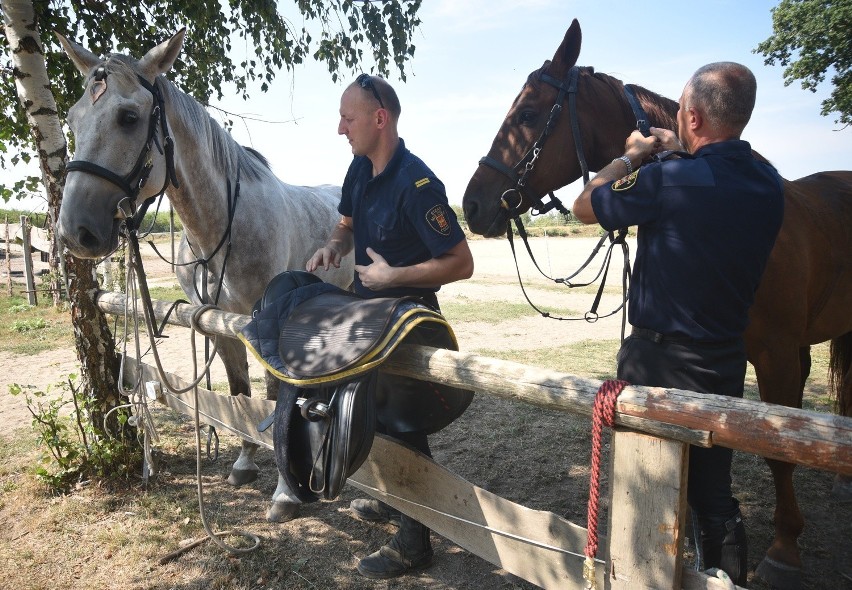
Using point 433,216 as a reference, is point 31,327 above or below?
below

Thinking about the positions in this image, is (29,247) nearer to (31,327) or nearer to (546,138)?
(31,327)

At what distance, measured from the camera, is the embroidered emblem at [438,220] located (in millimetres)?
2152

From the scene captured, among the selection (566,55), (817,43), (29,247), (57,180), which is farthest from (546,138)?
(817,43)

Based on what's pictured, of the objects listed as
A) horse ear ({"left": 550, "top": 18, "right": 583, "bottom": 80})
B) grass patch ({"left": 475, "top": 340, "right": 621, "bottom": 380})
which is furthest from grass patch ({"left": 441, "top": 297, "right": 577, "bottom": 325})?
horse ear ({"left": 550, "top": 18, "right": 583, "bottom": 80})

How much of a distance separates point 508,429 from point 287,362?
10.1 ft

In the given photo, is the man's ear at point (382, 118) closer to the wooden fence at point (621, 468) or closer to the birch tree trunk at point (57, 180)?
the wooden fence at point (621, 468)

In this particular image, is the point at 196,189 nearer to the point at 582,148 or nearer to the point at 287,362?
the point at 287,362

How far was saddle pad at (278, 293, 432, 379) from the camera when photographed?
1.80m

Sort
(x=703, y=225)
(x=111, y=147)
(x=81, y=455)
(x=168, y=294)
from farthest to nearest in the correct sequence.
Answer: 1. (x=168, y=294)
2. (x=81, y=455)
3. (x=111, y=147)
4. (x=703, y=225)

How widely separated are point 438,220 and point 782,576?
230cm

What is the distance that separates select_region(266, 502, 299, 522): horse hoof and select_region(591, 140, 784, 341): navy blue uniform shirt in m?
2.45

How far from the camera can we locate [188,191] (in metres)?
3.03

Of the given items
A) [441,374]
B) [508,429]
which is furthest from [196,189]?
[508,429]

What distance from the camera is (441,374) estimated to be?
6.17 feet
